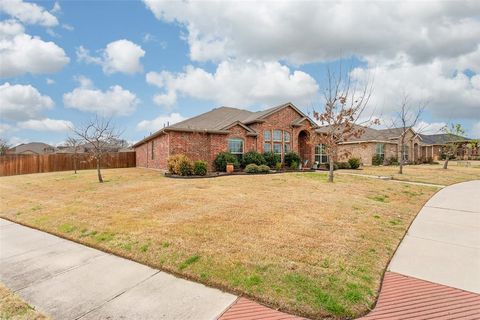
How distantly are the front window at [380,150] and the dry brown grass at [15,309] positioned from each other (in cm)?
3409

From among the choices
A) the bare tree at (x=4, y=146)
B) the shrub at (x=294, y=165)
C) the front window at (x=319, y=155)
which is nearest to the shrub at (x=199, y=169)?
the shrub at (x=294, y=165)

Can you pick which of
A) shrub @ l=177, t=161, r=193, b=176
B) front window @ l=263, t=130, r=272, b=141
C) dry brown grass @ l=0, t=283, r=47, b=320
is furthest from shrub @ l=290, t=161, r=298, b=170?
dry brown grass @ l=0, t=283, r=47, b=320

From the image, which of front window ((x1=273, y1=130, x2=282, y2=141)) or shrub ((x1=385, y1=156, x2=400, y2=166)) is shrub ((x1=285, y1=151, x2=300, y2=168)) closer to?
front window ((x1=273, y1=130, x2=282, y2=141))

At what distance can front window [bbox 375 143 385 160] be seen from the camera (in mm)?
31469

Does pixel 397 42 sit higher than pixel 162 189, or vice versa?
pixel 397 42

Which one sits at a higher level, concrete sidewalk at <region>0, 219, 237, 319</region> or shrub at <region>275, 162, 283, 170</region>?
shrub at <region>275, 162, 283, 170</region>

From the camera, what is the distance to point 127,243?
561cm

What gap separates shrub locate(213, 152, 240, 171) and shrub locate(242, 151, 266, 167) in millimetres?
1023

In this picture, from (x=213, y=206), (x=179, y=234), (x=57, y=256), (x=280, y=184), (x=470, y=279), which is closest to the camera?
(x=470, y=279)

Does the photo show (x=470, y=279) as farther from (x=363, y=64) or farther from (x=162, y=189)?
(x=363, y=64)

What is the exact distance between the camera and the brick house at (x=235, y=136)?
17.9 m

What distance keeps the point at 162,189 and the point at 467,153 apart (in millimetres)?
50292

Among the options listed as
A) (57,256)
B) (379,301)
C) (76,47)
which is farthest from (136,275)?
(76,47)

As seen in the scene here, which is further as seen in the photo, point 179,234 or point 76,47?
point 76,47
